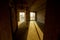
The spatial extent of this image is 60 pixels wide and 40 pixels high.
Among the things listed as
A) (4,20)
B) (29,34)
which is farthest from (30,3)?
(4,20)

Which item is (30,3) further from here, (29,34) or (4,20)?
(4,20)

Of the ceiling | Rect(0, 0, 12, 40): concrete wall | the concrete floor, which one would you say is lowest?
the concrete floor

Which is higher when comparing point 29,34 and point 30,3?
point 30,3

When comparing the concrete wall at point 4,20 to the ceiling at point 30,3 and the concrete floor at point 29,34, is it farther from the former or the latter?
the concrete floor at point 29,34

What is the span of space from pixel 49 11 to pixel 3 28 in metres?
0.80

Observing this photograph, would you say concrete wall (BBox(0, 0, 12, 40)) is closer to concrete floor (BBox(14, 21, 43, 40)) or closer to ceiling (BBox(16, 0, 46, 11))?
ceiling (BBox(16, 0, 46, 11))

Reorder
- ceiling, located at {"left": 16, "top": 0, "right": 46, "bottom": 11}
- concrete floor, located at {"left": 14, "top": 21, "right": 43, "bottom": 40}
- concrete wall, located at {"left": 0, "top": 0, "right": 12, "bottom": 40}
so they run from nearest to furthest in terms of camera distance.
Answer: concrete wall, located at {"left": 0, "top": 0, "right": 12, "bottom": 40} < ceiling, located at {"left": 16, "top": 0, "right": 46, "bottom": 11} < concrete floor, located at {"left": 14, "top": 21, "right": 43, "bottom": 40}

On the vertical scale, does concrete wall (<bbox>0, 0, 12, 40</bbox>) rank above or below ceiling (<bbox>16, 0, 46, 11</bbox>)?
below

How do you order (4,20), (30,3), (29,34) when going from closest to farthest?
1. (4,20)
2. (30,3)
3. (29,34)

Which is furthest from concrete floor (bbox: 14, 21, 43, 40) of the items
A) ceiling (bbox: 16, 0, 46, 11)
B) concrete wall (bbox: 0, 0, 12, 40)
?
concrete wall (bbox: 0, 0, 12, 40)

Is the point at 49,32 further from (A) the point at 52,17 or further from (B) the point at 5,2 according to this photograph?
(B) the point at 5,2

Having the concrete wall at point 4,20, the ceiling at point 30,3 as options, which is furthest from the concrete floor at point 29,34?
the concrete wall at point 4,20

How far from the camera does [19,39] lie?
2.55 m

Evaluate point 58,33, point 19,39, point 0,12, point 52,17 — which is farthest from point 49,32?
point 19,39
